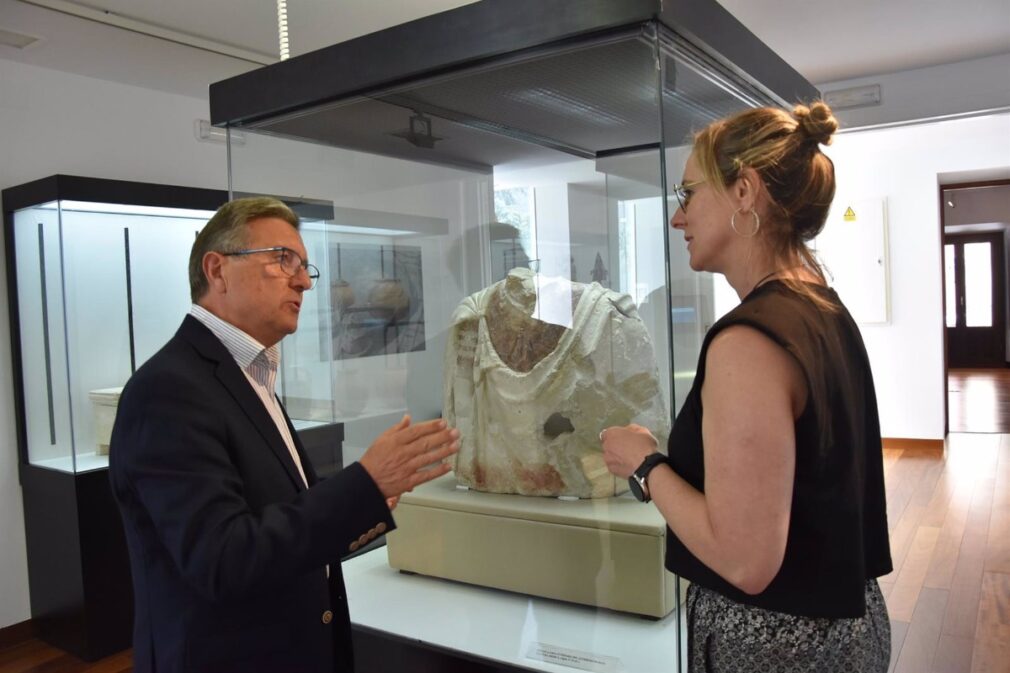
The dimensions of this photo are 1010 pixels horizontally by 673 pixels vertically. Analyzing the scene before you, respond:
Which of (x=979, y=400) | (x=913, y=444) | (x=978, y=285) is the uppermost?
(x=978, y=285)

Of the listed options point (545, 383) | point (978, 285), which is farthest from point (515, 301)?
point (978, 285)

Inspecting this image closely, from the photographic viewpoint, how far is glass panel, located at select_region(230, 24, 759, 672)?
186 centimetres

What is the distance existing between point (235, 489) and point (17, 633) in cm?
361

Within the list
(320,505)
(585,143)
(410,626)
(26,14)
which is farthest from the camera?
(26,14)

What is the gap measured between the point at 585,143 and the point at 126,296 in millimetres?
3096

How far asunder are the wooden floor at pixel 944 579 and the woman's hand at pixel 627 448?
102 inches

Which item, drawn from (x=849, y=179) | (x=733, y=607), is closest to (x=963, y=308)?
(x=849, y=179)

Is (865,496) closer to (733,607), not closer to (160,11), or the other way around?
(733,607)

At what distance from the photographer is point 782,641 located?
1259 mm

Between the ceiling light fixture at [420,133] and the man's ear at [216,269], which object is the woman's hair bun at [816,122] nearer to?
the man's ear at [216,269]

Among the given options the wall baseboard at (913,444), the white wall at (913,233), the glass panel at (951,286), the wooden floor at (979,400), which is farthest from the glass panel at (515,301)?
the glass panel at (951,286)

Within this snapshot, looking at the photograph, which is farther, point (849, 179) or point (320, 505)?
point (849, 179)

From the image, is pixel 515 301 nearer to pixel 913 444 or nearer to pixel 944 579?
pixel 944 579

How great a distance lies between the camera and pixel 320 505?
1.28 m
